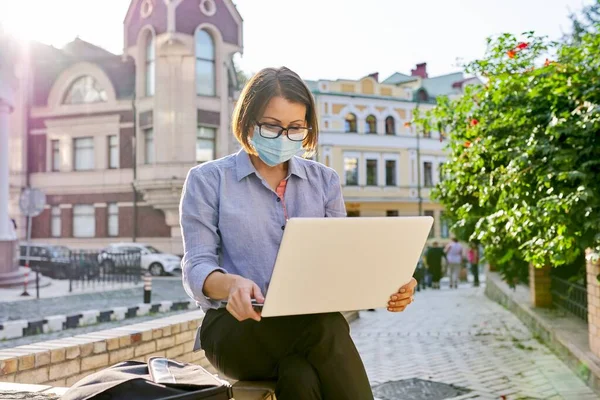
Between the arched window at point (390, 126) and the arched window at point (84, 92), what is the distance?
17824 mm

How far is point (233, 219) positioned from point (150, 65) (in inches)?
1111

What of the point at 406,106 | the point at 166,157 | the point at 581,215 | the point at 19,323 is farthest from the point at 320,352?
the point at 406,106

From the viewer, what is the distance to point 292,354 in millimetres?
2326

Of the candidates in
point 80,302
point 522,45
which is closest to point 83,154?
point 80,302

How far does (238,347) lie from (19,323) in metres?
6.87

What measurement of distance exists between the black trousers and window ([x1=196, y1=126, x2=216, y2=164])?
87.8 ft

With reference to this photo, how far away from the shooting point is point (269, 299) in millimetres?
2053

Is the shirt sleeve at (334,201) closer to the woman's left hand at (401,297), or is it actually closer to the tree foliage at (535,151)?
the woman's left hand at (401,297)

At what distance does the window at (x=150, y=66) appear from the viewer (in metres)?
29.0

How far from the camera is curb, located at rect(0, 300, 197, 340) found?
8367 millimetres

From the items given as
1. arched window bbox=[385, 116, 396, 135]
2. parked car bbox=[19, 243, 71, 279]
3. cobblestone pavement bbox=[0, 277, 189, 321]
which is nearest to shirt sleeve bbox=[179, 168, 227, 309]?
cobblestone pavement bbox=[0, 277, 189, 321]

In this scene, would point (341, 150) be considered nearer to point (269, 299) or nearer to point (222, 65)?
point (222, 65)

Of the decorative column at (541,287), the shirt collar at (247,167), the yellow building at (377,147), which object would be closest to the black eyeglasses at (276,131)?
the shirt collar at (247,167)

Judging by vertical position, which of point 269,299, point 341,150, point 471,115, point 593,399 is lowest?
point 593,399
